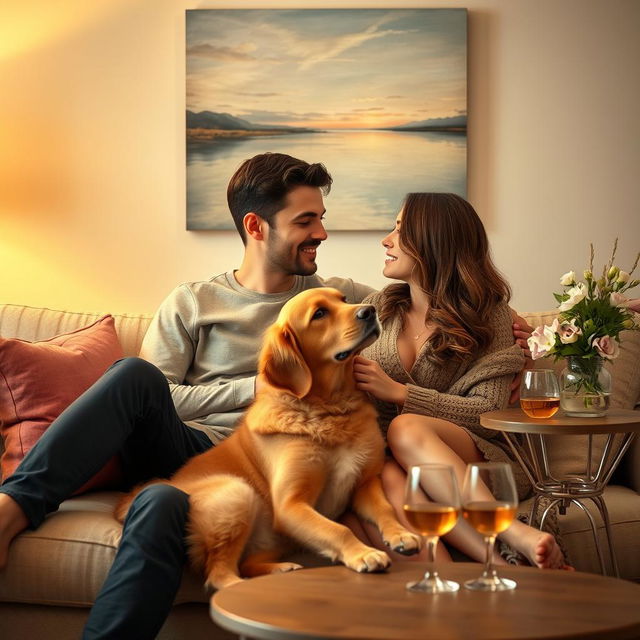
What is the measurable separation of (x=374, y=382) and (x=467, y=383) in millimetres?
342

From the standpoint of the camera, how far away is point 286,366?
2025mm

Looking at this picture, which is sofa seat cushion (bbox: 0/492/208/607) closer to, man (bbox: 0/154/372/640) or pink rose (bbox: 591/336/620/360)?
man (bbox: 0/154/372/640)

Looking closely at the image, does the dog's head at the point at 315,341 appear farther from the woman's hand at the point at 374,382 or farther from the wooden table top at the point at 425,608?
the wooden table top at the point at 425,608

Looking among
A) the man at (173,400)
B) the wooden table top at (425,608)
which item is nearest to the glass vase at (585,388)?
the man at (173,400)

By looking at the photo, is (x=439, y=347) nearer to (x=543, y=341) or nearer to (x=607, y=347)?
(x=543, y=341)

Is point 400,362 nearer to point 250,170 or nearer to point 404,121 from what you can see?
point 250,170

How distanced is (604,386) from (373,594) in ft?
3.97

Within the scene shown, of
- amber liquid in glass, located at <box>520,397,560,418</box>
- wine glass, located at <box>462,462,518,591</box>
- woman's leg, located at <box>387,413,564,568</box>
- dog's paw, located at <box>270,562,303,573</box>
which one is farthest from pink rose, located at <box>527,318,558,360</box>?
wine glass, located at <box>462,462,518,591</box>

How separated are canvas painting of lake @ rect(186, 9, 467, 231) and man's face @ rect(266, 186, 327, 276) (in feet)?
2.36

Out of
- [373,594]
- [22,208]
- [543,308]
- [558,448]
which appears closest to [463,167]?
[543,308]

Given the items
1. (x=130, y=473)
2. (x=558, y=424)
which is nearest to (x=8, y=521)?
(x=130, y=473)

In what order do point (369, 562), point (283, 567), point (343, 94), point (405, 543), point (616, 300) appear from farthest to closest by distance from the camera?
point (343, 94) < point (616, 300) < point (283, 567) < point (405, 543) < point (369, 562)

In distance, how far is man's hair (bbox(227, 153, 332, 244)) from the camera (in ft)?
9.26

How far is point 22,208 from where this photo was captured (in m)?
3.58
